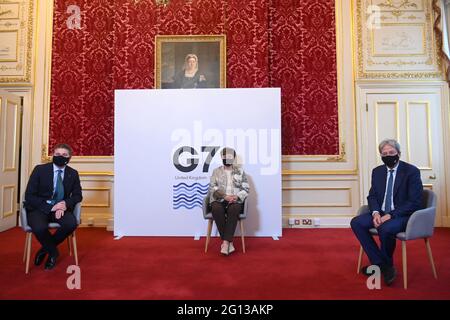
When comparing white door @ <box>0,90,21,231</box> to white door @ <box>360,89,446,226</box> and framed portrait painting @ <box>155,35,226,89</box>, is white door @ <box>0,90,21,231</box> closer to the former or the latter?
framed portrait painting @ <box>155,35,226,89</box>

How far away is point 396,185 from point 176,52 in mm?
4048

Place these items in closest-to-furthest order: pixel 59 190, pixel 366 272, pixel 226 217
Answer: pixel 366 272
pixel 59 190
pixel 226 217

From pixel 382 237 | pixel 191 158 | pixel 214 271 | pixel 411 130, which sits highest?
pixel 411 130

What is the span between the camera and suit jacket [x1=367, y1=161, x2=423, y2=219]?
9.58ft

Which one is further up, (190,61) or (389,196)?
(190,61)

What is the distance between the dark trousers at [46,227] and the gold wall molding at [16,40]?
136 inches

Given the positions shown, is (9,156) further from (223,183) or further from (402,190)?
(402,190)

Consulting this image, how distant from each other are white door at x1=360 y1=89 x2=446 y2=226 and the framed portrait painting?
255 centimetres

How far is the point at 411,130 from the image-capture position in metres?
Answer: 5.47

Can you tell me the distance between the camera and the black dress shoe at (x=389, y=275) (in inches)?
109

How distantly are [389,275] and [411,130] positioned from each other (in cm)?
349

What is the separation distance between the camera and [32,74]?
5.68m

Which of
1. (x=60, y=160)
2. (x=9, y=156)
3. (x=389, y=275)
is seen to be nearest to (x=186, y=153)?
(x=60, y=160)

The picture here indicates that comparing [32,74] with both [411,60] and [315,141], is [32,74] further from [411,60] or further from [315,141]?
[411,60]
